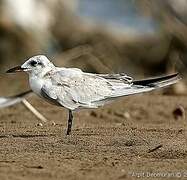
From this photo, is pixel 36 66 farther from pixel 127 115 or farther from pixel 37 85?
pixel 127 115

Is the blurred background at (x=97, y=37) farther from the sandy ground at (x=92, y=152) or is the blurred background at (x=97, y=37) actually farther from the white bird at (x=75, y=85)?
the sandy ground at (x=92, y=152)

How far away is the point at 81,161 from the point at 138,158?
1.44 ft

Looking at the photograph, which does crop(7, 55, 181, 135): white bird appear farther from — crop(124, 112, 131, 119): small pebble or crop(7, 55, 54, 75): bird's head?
crop(124, 112, 131, 119): small pebble

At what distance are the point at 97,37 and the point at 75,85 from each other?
403 inches

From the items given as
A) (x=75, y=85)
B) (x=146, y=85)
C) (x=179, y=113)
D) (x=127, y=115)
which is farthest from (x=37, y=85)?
(x=127, y=115)

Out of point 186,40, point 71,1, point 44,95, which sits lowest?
point 44,95

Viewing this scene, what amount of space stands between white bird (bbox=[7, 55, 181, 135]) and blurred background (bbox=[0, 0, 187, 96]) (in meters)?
5.05

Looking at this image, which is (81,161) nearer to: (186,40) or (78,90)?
(78,90)

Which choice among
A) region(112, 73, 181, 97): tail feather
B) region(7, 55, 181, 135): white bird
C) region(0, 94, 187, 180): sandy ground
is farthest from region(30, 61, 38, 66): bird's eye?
region(112, 73, 181, 97): tail feather

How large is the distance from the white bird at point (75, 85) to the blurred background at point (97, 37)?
505 centimetres

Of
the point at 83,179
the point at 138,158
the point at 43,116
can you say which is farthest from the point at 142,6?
the point at 83,179

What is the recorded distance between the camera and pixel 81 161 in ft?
16.1

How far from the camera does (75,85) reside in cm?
630

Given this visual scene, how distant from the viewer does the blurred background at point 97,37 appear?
12695 mm
